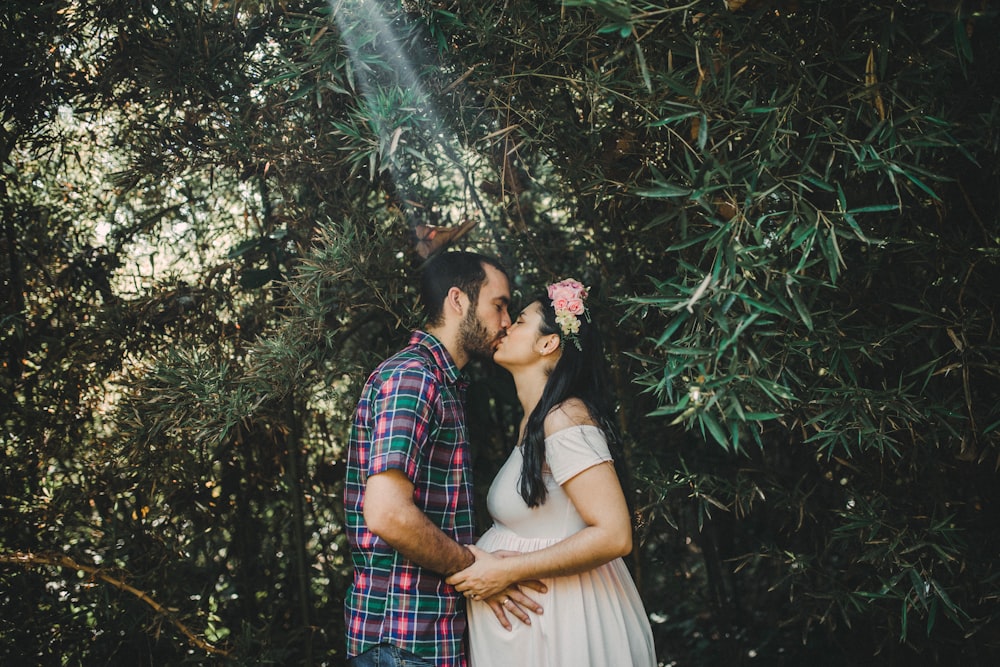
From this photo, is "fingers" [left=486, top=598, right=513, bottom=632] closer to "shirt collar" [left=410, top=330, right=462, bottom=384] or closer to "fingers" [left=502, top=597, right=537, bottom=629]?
"fingers" [left=502, top=597, right=537, bottom=629]

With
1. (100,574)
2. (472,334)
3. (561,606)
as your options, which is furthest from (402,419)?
(100,574)

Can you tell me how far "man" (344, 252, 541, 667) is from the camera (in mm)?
1695

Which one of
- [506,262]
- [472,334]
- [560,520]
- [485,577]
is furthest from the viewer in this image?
[506,262]

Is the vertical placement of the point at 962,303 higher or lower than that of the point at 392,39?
lower

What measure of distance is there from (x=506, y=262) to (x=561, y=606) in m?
1.23

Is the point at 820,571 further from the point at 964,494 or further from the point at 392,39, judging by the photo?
the point at 392,39

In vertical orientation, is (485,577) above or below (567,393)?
below

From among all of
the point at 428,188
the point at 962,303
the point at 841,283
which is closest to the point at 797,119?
the point at 841,283

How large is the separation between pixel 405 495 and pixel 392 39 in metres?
1.16

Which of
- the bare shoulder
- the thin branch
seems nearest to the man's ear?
the bare shoulder

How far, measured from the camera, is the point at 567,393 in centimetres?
200

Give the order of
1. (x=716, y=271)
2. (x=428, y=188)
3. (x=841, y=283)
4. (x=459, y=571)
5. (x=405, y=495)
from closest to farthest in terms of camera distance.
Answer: (x=716, y=271) < (x=405, y=495) < (x=459, y=571) < (x=841, y=283) < (x=428, y=188)

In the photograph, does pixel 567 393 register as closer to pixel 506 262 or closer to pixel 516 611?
pixel 516 611

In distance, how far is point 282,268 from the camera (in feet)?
7.85
